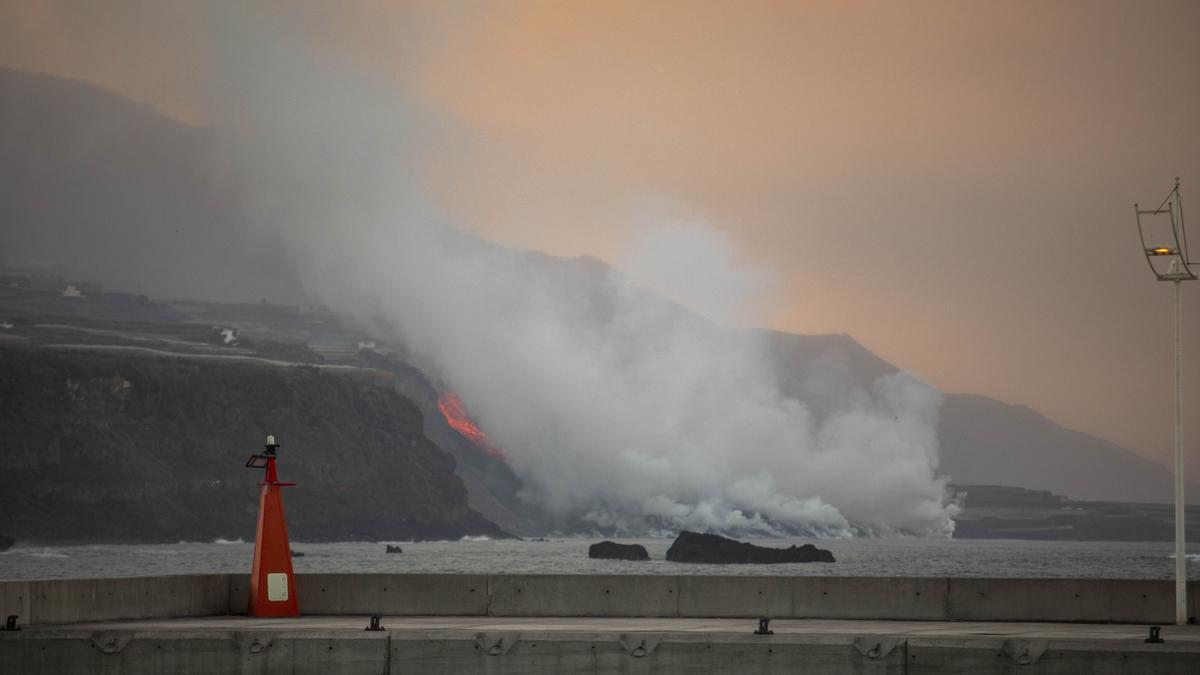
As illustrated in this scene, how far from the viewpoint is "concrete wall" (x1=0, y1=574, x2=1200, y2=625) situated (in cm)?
2388

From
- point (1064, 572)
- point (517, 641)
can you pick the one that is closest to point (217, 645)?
point (517, 641)

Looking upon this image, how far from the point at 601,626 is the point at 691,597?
2.77 m

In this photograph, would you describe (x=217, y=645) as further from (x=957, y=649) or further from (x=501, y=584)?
(x=957, y=649)

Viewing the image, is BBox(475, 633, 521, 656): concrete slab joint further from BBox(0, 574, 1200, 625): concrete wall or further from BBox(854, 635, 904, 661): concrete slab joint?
BBox(0, 574, 1200, 625): concrete wall

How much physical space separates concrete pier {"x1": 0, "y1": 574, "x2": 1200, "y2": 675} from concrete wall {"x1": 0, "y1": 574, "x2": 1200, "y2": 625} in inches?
0.9

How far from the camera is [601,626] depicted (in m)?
22.1

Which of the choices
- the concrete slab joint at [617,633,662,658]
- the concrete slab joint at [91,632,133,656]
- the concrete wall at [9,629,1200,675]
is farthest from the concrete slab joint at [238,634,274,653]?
the concrete slab joint at [617,633,662,658]

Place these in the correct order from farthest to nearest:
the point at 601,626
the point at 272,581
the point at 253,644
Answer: the point at 272,581 → the point at 601,626 → the point at 253,644

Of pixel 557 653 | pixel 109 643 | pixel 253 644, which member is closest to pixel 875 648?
pixel 557 653

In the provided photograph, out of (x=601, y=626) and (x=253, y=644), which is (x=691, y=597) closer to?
(x=601, y=626)

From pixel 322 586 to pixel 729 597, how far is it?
6.21m

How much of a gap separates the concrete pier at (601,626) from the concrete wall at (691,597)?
0.07 feet

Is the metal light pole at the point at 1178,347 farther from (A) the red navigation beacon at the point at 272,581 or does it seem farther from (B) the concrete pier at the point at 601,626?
(A) the red navigation beacon at the point at 272,581

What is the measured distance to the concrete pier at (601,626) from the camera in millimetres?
19047
